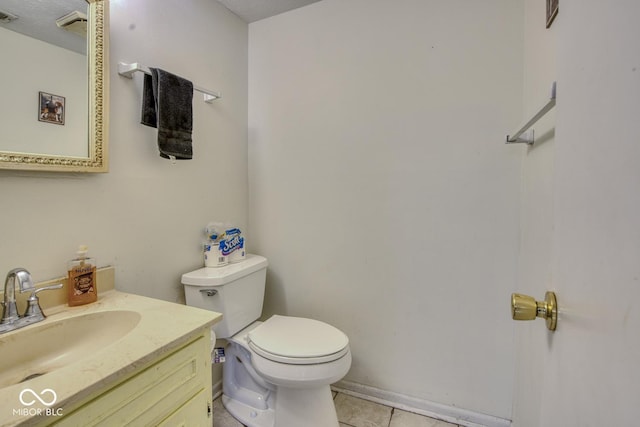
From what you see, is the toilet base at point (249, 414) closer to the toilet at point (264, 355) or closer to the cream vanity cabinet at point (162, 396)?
the toilet at point (264, 355)

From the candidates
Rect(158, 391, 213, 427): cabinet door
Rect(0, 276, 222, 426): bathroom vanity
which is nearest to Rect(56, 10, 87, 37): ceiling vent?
Rect(0, 276, 222, 426): bathroom vanity

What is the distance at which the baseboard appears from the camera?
142cm

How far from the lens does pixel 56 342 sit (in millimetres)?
849

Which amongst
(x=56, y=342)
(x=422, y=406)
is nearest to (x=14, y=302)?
(x=56, y=342)

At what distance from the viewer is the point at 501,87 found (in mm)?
1328

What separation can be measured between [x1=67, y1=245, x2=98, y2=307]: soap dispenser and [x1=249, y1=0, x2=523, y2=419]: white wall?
94cm

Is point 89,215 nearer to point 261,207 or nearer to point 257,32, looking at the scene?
point 261,207

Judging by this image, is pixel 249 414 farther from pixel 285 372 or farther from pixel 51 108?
pixel 51 108

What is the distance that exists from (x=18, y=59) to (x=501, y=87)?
174 centimetres

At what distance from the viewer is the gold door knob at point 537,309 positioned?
0.51 meters

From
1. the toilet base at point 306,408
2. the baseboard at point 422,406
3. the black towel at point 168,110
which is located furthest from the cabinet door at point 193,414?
the baseboard at point 422,406

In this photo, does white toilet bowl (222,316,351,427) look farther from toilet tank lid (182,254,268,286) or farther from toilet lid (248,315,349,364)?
toilet tank lid (182,254,268,286)

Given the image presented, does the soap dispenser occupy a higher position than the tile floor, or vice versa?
the soap dispenser

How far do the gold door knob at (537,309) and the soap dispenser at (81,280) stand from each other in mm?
1196
